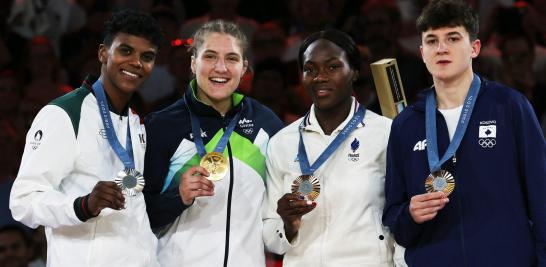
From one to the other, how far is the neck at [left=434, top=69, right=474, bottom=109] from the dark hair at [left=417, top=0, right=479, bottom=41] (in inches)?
7.5

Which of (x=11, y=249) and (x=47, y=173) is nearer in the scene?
(x=47, y=173)

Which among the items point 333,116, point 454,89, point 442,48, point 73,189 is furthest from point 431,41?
point 73,189

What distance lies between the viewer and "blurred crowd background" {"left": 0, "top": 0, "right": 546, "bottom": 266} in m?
7.27

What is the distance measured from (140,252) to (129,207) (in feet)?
0.70

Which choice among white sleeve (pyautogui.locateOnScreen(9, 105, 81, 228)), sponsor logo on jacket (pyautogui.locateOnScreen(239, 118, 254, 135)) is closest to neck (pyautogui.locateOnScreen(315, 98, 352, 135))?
sponsor logo on jacket (pyautogui.locateOnScreen(239, 118, 254, 135))

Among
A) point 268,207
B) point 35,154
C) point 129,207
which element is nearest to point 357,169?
point 268,207

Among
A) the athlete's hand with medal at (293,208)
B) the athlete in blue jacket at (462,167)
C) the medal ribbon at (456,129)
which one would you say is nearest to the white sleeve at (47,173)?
the athlete's hand with medal at (293,208)

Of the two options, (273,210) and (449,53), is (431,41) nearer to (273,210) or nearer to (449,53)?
(449,53)

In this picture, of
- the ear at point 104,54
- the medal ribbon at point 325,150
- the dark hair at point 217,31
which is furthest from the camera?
the dark hair at point 217,31

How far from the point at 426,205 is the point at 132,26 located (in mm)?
1654

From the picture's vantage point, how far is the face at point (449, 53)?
403 cm

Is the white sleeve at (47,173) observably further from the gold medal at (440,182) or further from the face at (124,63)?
the gold medal at (440,182)

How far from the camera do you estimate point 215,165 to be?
14.2 ft

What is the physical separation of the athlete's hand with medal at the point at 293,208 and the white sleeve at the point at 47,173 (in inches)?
36.0
